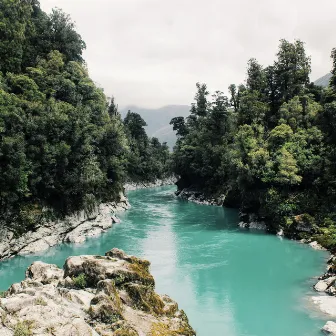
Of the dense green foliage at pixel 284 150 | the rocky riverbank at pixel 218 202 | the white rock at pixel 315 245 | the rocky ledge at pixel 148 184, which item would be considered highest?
the dense green foliage at pixel 284 150

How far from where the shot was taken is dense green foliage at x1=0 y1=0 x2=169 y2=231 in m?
30.9

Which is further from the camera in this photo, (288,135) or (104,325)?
(288,135)

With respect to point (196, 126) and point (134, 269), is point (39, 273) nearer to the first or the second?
point (134, 269)

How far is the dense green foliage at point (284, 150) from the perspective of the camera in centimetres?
3644

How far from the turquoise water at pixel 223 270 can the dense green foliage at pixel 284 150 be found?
3.60m

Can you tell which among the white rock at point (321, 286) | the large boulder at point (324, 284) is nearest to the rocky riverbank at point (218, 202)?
the large boulder at point (324, 284)

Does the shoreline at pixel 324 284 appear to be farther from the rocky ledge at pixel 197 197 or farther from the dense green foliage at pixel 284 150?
the rocky ledge at pixel 197 197

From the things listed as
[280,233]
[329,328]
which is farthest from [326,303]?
[280,233]

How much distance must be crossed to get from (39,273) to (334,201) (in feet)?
95.2

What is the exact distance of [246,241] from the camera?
35.8m

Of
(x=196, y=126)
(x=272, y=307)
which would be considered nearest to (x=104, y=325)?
(x=272, y=307)

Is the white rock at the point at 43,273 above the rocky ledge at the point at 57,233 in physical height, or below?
above

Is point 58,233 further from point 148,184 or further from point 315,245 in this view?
point 148,184

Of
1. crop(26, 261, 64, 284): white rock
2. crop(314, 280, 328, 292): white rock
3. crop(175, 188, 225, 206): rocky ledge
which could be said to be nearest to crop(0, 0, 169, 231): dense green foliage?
crop(26, 261, 64, 284): white rock
